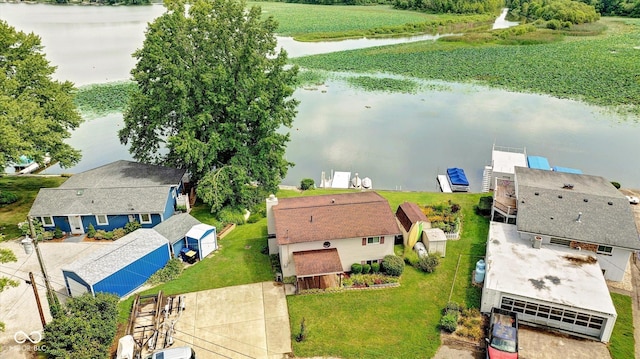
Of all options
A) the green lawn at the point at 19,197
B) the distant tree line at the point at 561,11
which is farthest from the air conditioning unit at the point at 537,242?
the distant tree line at the point at 561,11

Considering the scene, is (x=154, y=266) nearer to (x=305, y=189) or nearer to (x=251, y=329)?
(x=251, y=329)

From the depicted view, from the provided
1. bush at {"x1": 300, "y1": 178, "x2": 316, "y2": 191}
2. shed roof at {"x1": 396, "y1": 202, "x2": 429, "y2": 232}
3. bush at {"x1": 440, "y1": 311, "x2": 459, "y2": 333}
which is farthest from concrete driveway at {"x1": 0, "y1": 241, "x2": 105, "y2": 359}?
shed roof at {"x1": 396, "y1": 202, "x2": 429, "y2": 232}

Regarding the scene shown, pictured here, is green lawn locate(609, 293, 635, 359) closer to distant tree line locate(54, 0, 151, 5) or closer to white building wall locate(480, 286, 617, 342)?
white building wall locate(480, 286, 617, 342)

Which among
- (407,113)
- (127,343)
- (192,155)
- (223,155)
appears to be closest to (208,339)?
(127,343)

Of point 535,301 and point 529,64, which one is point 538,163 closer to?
point 535,301

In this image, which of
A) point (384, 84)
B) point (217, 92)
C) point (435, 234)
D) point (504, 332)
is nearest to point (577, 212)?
point (435, 234)

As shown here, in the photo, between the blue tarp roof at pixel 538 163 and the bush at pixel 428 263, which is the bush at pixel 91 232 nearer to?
the bush at pixel 428 263
